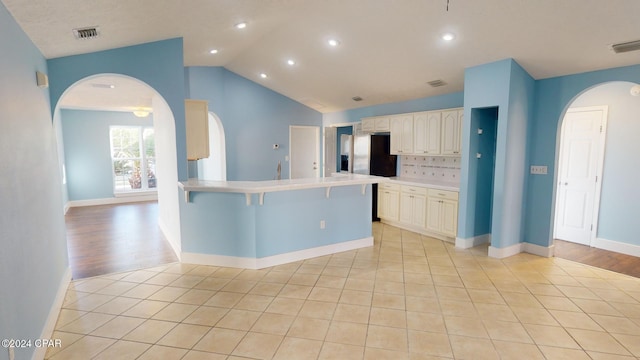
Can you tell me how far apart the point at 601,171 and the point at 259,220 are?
15.9 ft

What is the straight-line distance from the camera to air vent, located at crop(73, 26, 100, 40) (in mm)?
2695

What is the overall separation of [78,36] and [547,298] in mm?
4965

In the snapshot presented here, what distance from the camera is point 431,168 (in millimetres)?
5754

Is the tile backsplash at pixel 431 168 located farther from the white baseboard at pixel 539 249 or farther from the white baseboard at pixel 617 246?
the white baseboard at pixel 617 246

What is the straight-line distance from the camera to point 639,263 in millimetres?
4094

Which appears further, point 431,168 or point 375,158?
point 375,158

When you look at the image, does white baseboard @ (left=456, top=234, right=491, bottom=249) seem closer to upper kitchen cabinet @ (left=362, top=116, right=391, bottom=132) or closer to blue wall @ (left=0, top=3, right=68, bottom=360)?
upper kitchen cabinet @ (left=362, top=116, right=391, bottom=132)

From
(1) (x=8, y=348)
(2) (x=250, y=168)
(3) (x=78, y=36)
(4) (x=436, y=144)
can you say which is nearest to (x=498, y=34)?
(4) (x=436, y=144)

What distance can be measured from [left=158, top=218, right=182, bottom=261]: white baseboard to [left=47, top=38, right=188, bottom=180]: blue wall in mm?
929

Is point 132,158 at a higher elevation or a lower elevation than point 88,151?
lower

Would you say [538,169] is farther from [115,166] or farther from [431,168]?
[115,166]

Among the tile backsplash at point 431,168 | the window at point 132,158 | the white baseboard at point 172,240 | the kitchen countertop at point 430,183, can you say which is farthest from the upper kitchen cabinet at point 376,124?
the window at point 132,158

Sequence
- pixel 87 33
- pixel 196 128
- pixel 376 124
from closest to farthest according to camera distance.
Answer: pixel 87 33, pixel 196 128, pixel 376 124

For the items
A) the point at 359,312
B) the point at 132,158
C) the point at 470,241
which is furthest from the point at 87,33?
Result: the point at 132,158
